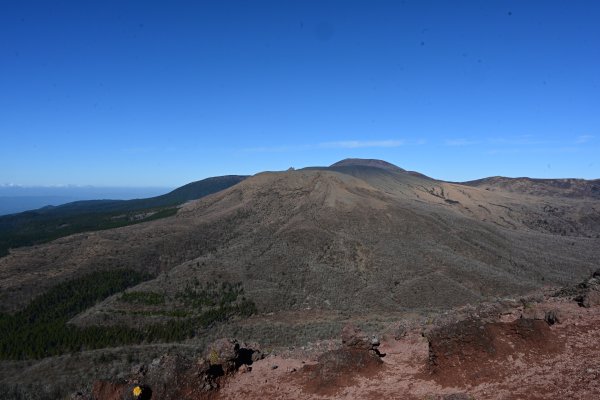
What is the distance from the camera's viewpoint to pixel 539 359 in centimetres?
1097

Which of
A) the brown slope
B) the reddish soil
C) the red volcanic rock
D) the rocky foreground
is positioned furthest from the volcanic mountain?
the red volcanic rock

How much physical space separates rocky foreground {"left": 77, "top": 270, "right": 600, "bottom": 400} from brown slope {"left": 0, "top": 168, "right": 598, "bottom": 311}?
77.3 ft

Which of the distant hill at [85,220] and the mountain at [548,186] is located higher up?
the mountain at [548,186]

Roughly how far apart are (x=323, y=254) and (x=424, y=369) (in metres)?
36.6

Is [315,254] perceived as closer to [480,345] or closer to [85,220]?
[480,345]

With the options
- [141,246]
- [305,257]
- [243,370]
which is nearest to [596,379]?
[243,370]

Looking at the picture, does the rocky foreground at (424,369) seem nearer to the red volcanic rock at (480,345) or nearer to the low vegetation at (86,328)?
the red volcanic rock at (480,345)

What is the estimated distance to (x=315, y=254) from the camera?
159 ft

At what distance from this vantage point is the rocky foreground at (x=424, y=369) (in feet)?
33.2

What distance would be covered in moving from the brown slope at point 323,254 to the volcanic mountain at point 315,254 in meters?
0.17

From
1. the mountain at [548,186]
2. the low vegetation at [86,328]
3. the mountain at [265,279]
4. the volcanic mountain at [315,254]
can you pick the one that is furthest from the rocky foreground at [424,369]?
the mountain at [548,186]

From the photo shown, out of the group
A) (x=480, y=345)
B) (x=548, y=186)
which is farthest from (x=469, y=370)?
(x=548, y=186)

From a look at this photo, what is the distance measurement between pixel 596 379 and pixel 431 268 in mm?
36614

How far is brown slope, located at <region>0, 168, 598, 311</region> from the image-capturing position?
3997cm
